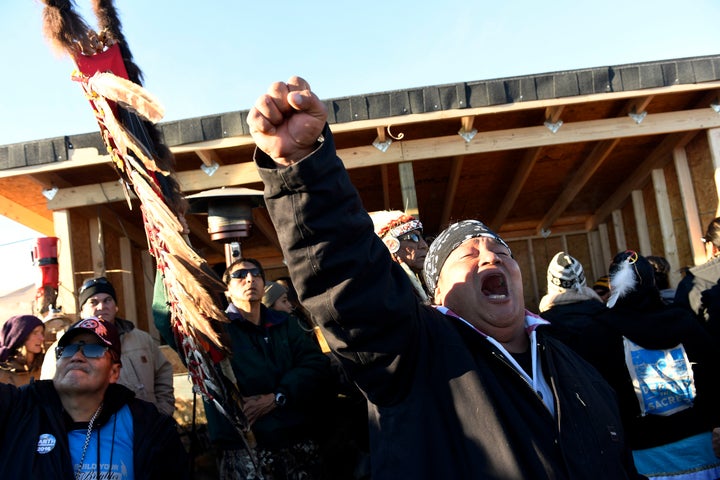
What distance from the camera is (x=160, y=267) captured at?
8.82 feet

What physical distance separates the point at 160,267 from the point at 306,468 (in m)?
1.61

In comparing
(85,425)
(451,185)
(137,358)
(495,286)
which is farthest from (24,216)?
(495,286)

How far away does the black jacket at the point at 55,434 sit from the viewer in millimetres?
2520

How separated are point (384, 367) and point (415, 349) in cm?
12

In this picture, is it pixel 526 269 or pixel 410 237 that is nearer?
pixel 410 237

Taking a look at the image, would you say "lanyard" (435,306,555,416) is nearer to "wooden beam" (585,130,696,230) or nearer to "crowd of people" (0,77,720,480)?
"crowd of people" (0,77,720,480)

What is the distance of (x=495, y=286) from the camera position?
2000 millimetres

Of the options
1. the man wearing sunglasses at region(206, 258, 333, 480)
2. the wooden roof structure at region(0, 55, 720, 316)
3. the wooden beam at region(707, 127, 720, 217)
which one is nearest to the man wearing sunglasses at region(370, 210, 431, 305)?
the man wearing sunglasses at region(206, 258, 333, 480)

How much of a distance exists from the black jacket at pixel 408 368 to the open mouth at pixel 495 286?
0.99 ft

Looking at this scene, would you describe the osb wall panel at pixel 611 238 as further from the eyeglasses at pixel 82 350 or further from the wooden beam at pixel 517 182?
the eyeglasses at pixel 82 350

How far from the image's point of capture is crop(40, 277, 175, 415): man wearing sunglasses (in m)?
3.83

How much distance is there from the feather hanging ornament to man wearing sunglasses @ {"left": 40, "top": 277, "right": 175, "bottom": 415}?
9.63 feet

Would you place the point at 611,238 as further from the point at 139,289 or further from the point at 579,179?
the point at 139,289

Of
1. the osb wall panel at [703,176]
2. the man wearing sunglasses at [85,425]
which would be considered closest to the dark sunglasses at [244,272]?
the man wearing sunglasses at [85,425]
